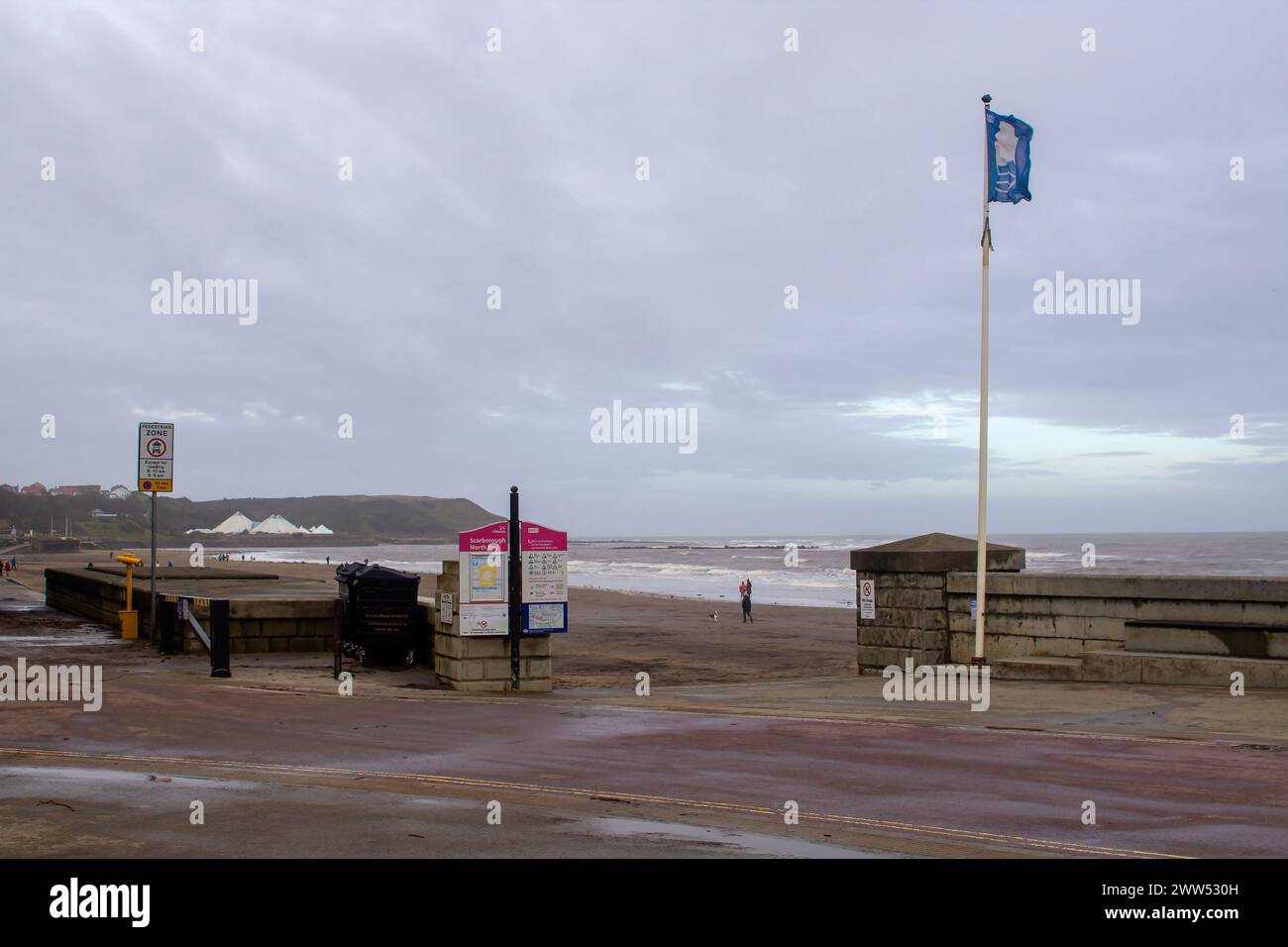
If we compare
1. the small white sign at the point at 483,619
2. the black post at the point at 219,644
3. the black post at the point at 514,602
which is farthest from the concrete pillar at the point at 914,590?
the black post at the point at 219,644

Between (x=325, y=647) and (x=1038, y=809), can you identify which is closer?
(x=1038, y=809)

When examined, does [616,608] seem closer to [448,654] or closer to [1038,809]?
[448,654]

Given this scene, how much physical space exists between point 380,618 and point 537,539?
3838mm

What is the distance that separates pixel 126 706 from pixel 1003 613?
41.9 feet

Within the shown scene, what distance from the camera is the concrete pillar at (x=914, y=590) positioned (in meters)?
18.9

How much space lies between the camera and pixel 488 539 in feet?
56.6

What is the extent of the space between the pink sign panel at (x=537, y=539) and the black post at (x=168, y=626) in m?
7.34

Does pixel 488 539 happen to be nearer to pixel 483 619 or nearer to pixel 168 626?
pixel 483 619

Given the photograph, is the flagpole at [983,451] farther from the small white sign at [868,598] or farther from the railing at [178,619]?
the railing at [178,619]

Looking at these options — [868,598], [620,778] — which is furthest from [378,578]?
[620,778]

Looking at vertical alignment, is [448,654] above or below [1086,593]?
below
